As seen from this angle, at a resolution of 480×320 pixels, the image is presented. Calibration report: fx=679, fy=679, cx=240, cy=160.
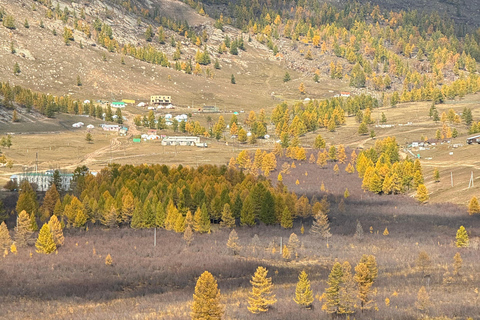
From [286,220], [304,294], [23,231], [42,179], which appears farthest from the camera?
[42,179]

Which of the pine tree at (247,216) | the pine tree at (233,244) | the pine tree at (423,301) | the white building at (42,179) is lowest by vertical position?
the pine tree at (423,301)

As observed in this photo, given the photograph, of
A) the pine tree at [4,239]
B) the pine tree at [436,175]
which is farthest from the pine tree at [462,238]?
the pine tree at [4,239]

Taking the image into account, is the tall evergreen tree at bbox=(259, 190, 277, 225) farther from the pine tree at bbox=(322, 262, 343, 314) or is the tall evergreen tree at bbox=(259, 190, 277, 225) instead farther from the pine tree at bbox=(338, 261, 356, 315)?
the pine tree at bbox=(322, 262, 343, 314)

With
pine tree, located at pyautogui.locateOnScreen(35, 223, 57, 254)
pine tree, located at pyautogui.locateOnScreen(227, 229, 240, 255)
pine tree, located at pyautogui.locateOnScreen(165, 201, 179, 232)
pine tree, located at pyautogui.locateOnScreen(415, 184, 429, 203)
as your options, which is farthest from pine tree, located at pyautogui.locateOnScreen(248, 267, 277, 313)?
pine tree, located at pyautogui.locateOnScreen(415, 184, 429, 203)

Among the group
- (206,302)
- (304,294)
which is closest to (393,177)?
(304,294)

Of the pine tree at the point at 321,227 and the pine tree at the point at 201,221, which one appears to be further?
the pine tree at the point at 201,221

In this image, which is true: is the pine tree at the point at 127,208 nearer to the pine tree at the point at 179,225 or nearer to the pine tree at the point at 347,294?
the pine tree at the point at 179,225

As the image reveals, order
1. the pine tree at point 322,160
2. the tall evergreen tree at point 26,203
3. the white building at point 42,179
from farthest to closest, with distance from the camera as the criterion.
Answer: the pine tree at point 322,160
the white building at point 42,179
the tall evergreen tree at point 26,203

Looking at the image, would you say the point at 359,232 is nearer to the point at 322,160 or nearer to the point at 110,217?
the point at 110,217
